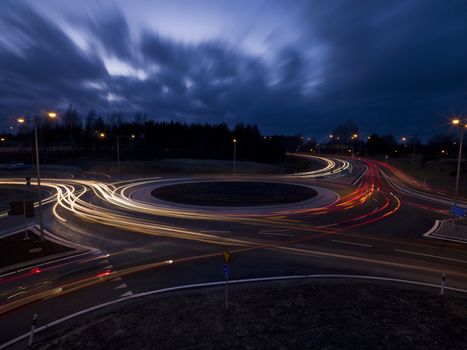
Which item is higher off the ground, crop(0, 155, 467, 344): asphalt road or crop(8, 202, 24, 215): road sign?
crop(8, 202, 24, 215): road sign

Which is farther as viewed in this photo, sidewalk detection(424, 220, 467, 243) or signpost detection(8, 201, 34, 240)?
sidewalk detection(424, 220, 467, 243)

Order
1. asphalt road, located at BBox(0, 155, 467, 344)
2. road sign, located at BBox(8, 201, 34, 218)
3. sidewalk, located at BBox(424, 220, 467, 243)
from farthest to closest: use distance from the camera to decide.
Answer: sidewalk, located at BBox(424, 220, 467, 243)
road sign, located at BBox(8, 201, 34, 218)
asphalt road, located at BBox(0, 155, 467, 344)

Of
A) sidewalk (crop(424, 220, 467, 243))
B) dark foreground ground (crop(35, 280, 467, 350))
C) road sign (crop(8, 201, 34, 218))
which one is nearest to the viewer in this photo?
dark foreground ground (crop(35, 280, 467, 350))

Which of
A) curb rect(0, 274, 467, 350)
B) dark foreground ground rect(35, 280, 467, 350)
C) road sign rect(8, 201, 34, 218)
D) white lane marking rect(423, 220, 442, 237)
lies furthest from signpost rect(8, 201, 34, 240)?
white lane marking rect(423, 220, 442, 237)

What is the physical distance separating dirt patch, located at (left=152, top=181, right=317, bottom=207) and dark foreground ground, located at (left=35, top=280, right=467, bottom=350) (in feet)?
68.4

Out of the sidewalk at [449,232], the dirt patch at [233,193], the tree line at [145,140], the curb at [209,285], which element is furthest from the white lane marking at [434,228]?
the tree line at [145,140]

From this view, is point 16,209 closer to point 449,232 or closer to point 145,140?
point 449,232

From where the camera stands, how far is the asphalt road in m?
13.1

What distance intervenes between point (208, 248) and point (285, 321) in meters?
9.09

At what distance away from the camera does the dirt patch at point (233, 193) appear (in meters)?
34.6

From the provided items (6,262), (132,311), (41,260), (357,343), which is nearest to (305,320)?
(357,343)

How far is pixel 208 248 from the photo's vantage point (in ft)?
61.1

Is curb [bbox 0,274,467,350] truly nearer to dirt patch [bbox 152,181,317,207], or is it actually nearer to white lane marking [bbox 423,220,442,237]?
white lane marking [bbox 423,220,442,237]

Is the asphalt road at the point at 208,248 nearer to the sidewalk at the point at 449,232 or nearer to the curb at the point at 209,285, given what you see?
the curb at the point at 209,285
